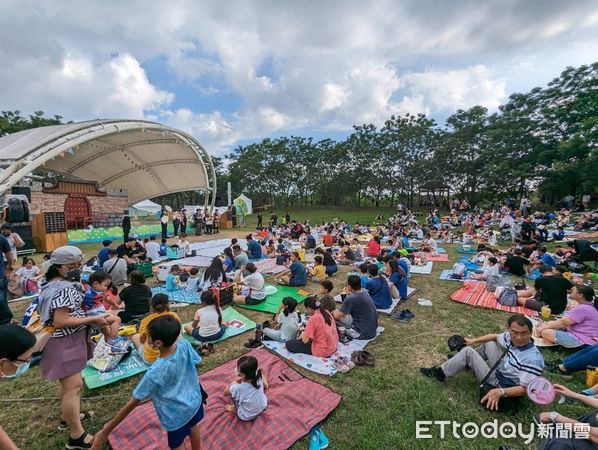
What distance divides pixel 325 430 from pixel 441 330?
3206 millimetres

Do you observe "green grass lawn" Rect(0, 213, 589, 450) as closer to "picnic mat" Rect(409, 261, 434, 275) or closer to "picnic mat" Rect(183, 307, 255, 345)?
"picnic mat" Rect(183, 307, 255, 345)

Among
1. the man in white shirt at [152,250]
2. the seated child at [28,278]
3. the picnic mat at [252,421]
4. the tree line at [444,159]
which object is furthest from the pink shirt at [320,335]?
the tree line at [444,159]

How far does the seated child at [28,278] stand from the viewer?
6953mm

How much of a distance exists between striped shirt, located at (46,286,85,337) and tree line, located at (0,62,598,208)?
21512 millimetres

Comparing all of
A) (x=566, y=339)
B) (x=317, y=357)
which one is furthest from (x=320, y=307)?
(x=566, y=339)

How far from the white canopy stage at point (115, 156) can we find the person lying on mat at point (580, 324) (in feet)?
56.1

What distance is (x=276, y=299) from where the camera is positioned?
22.4 feet

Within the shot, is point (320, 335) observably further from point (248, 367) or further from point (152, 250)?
point (152, 250)

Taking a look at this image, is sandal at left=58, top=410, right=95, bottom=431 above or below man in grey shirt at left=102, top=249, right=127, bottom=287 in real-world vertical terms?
below

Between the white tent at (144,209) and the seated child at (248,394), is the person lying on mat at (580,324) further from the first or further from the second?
the white tent at (144,209)

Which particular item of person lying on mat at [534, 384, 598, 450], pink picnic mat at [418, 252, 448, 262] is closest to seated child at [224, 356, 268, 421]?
person lying on mat at [534, 384, 598, 450]

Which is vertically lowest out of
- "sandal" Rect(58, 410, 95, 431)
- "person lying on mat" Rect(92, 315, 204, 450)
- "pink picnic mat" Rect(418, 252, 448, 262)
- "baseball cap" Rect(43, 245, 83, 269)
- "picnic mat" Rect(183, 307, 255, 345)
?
"picnic mat" Rect(183, 307, 255, 345)

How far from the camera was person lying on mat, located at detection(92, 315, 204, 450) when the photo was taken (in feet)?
6.75

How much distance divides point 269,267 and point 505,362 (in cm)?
755
